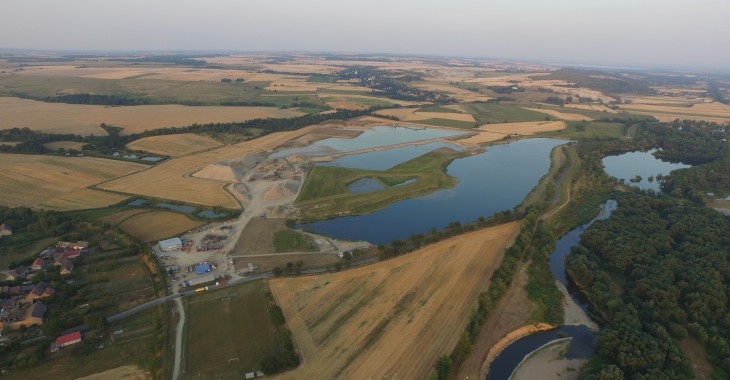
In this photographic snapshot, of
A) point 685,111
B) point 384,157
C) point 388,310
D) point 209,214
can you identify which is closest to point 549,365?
point 388,310

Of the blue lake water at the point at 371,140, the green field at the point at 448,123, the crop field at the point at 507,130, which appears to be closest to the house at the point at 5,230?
the blue lake water at the point at 371,140

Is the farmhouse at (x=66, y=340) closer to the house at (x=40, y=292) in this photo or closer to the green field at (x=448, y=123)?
the house at (x=40, y=292)

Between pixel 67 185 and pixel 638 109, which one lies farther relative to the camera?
pixel 638 109

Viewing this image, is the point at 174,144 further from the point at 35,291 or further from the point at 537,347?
the point at 537,347

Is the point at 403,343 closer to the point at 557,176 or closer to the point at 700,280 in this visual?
the point at 700,280

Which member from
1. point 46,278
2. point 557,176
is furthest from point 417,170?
point 46,278

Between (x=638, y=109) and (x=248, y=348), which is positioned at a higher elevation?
(x=638, y=109)
